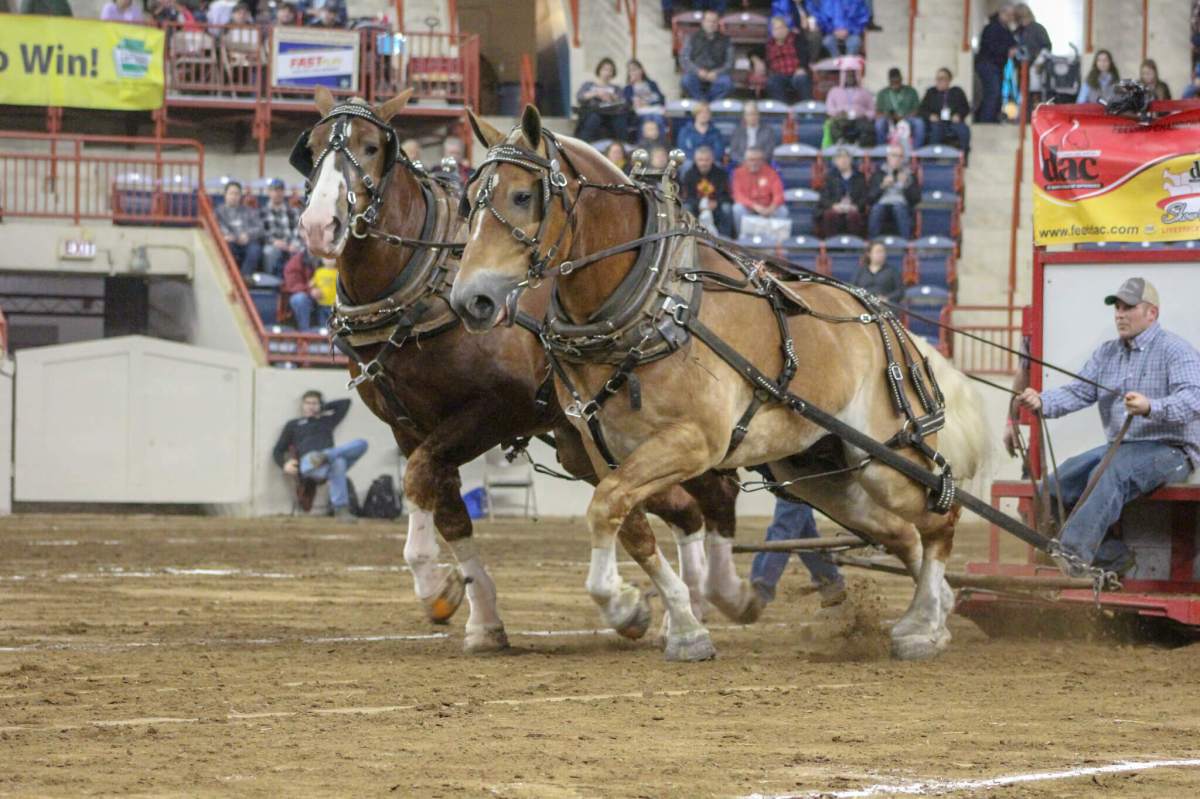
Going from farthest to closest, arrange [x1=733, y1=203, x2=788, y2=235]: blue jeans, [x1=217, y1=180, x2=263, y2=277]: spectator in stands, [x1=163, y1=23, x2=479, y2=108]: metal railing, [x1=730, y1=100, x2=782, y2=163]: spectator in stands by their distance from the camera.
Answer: [x1=730, y1=100, x2=782, y2=163]: spectator in stands → [x1=163, y1=23, x2=479, y2=108]: metal railing → [x1=733, y1=203, x2=788, y2=235]: blue jeans → [x1=217, y1=180, x2=263, y2=277]: spectator in stands

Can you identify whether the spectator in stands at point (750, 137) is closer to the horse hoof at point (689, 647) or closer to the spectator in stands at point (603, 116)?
the spectator in stands at point (603, 116)

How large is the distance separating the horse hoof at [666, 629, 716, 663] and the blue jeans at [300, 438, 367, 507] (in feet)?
38.5

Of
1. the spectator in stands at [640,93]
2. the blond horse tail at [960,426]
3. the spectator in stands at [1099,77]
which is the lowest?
the blond horse tail at [960,426]

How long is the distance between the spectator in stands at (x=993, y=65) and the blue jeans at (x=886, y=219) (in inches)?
180

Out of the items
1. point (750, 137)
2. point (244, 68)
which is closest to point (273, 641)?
point (750, 137)

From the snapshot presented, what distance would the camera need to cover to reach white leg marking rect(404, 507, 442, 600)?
8367 millimetres

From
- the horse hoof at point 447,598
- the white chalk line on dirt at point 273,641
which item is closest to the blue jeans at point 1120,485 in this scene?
the white chalk line on dirt at point 273,641

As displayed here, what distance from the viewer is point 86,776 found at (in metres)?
5.14

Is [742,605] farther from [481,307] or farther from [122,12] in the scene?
[122,12]

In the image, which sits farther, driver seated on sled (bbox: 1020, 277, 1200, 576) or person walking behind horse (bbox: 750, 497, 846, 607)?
person walking behind horse (bbox: 750, 497, 846, 607)

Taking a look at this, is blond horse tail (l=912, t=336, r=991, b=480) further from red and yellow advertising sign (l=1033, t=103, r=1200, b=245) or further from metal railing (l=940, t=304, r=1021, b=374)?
metal railing (l=940, t=304, r=1021, b=374)

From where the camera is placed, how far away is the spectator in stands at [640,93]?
2383 cm

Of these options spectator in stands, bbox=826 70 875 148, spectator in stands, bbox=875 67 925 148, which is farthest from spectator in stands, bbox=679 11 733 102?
spectator in stands, bbox=875 67 925 148

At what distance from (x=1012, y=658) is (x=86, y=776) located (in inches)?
184
